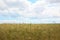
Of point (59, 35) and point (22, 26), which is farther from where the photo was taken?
point (22, 26)

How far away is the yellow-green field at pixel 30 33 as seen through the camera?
20.7 feet

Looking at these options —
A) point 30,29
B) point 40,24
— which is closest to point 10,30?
point 30,29

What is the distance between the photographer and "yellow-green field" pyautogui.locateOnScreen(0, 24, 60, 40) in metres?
6.31

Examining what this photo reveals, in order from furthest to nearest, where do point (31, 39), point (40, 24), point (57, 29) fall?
1. point (40, 24)
2. point (57, 29)
3. point (31, 39)

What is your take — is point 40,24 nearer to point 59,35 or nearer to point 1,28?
point 59,35

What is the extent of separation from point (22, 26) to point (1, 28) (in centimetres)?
82

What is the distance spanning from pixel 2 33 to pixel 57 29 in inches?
80.4

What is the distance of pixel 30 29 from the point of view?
22.0 ft

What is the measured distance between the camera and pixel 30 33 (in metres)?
6.41

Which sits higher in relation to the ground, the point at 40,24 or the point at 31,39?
the point at 40,24

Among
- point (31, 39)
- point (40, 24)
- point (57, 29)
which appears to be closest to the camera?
point (31, 39)

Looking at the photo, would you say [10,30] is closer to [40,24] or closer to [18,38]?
[18,38]

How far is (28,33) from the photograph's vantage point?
6.40 meters

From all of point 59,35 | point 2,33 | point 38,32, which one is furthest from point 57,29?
point 2,33
